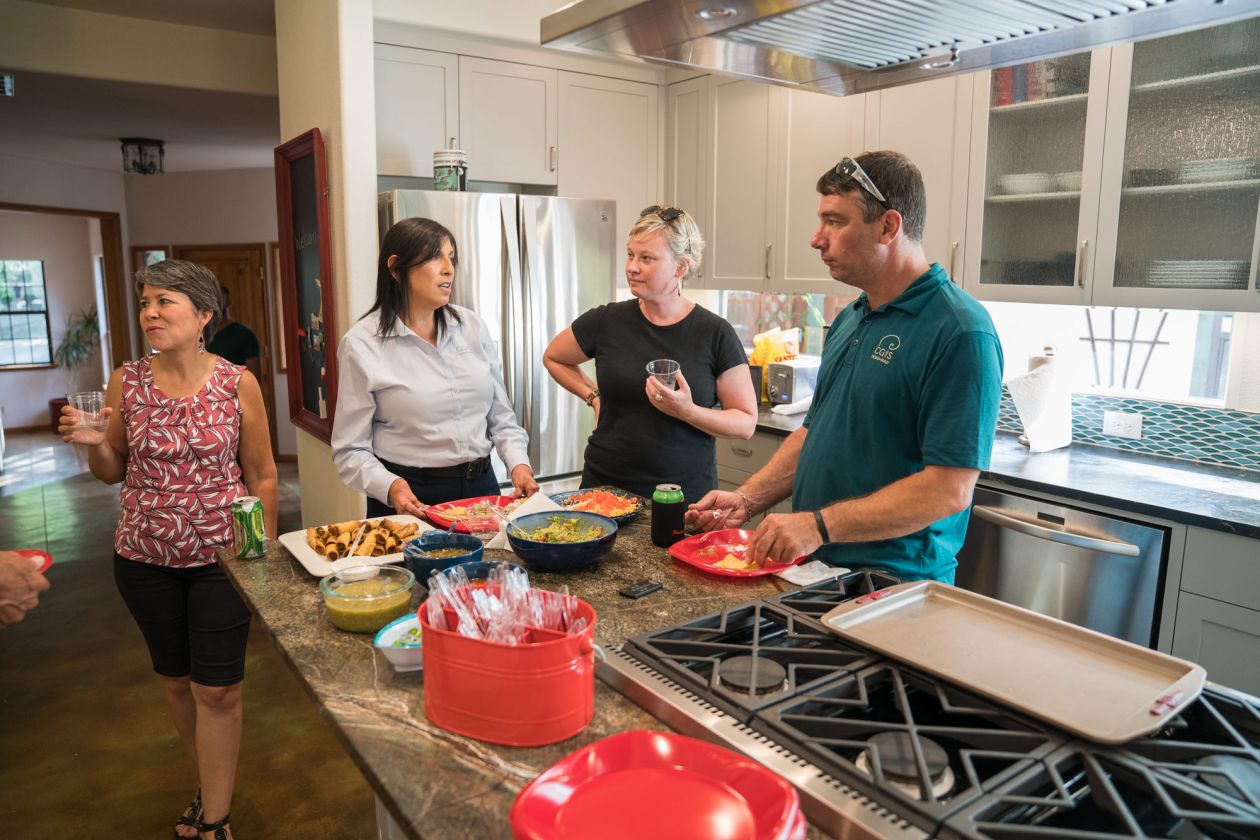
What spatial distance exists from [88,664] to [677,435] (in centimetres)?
287

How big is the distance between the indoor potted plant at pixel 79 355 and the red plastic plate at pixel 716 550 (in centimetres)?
1012

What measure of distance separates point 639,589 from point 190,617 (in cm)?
140

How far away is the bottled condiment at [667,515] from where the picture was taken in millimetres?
1814

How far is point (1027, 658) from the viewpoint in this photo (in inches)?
48.1

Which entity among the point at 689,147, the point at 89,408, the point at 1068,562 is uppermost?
the point at 689,147

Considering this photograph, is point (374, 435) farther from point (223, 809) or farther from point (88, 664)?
point (88, 664)

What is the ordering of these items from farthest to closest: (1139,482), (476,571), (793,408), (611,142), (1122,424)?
1. (611,142)
2. (793,408)
3. (1122,424)
4. (1139,482)
5. (476,571)

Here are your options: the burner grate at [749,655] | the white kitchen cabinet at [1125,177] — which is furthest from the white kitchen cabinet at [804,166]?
the burner grate at [749,655]

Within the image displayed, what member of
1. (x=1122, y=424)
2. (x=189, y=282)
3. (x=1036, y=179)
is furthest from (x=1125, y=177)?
(x=189, y=282)

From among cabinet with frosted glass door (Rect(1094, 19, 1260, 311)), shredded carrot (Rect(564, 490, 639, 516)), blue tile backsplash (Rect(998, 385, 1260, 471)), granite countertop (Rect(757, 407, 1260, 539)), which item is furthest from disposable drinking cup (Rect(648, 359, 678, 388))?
cabinet with frosted glass door (Rect(1094, 19, 1260, 311))

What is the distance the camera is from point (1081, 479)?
2621 millimetres

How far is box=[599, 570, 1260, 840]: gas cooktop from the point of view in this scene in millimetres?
881

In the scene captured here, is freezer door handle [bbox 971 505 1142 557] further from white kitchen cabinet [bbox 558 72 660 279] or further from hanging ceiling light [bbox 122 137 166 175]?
hanging ceiling light [bbox 122 137 166 175]

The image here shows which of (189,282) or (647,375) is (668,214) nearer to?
(647,375)
